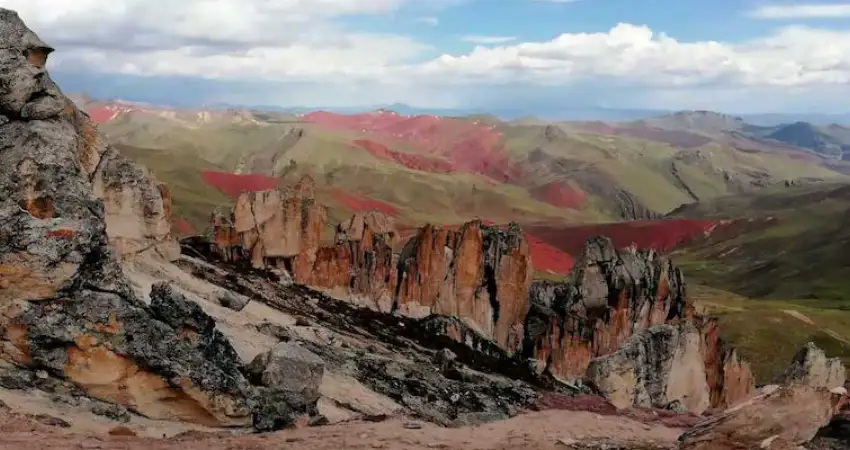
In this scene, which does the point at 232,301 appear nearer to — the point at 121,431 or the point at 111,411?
the point at 111,411

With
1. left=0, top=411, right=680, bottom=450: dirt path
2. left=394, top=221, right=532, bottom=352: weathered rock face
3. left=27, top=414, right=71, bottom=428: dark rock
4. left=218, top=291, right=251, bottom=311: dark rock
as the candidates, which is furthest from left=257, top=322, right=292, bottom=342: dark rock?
left=394, top=221, right=532, bottom=352: weathered rock face

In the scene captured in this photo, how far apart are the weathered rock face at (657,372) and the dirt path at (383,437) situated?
640 inches

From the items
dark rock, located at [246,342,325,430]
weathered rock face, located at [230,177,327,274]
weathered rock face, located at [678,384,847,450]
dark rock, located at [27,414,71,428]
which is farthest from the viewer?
weathered rock face, located at [230,177,327,274]

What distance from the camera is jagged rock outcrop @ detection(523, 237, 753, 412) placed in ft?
163

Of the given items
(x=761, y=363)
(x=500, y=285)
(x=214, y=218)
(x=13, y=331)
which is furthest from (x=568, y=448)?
(x=761, y=363)

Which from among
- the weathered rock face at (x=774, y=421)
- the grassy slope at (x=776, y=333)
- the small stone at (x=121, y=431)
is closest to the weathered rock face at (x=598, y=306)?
the grassy slope at (x=776, y=333)

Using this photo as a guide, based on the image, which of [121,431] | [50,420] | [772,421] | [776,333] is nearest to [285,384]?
[121,431]

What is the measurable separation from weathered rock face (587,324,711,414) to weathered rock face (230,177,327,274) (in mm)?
21687

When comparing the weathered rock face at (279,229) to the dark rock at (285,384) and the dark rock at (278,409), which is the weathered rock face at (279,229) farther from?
the dark rock at (278,409)

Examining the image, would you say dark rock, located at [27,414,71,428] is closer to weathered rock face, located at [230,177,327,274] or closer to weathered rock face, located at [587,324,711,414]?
weathered rock face, located at [587,324,711,414]

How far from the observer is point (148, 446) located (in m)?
20.4

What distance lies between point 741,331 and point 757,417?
83050mm

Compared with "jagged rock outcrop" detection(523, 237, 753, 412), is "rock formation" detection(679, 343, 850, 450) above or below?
above

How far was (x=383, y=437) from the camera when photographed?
2394 cm
